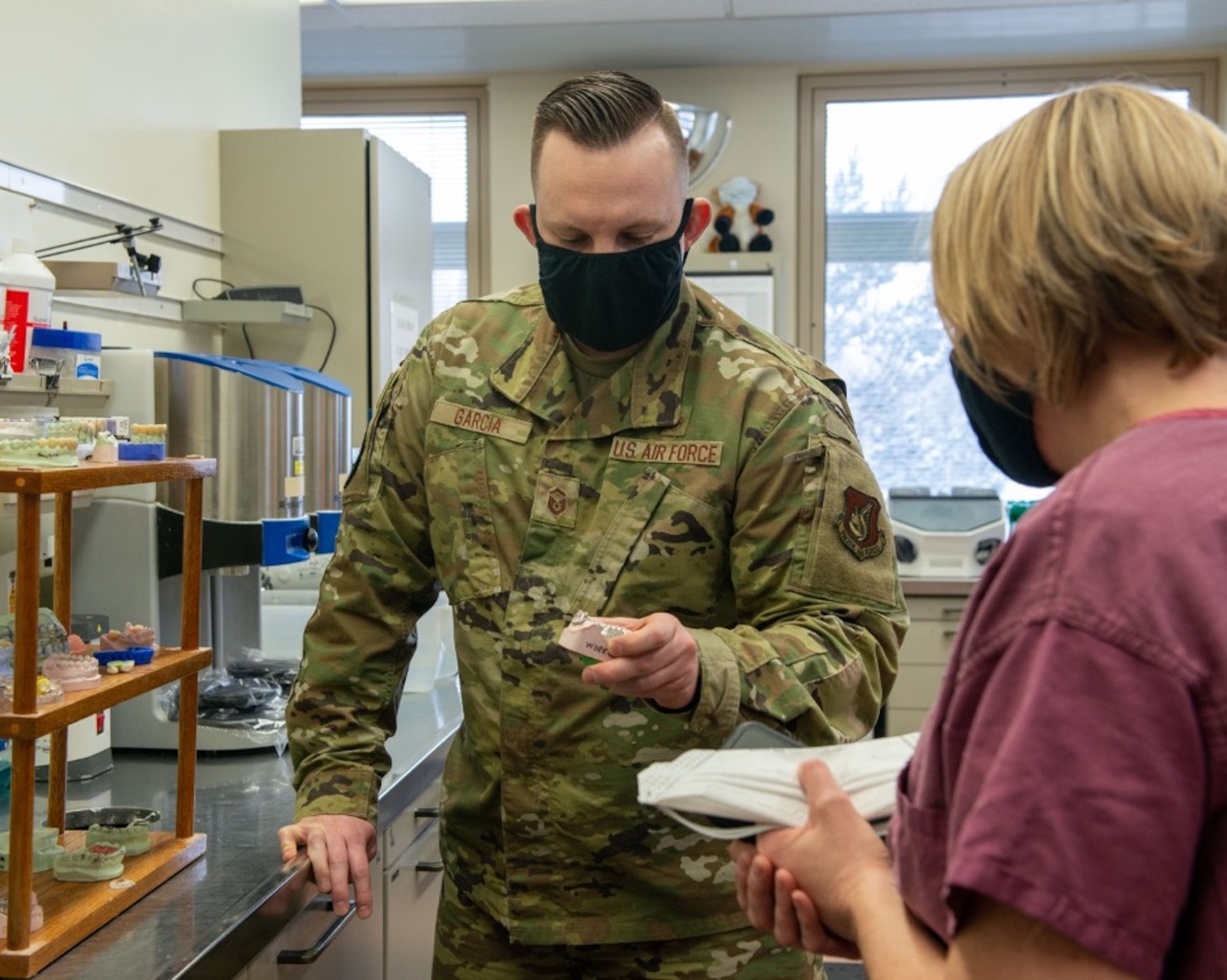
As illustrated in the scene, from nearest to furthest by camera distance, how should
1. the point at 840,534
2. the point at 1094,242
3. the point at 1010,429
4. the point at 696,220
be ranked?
the point at 1094,242 < the point at 1010,429 < the point at 840,534 < the point at 696,220

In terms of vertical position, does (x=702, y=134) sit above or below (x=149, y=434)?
above

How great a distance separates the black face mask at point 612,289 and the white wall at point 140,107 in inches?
42.1

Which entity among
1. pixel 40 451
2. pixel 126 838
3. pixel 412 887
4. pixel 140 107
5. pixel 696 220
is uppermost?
pixel 140 107

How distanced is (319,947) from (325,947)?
0.02m

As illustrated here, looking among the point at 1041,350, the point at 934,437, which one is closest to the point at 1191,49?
the point at 934,437

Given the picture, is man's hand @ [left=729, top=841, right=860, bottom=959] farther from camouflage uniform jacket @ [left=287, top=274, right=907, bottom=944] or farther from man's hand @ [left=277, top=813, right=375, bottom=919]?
man's hand @ [left=277, top=813, right=375, bottom=919]

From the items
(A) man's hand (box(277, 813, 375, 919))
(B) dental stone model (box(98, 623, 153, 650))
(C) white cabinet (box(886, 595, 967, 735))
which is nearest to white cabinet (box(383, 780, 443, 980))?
(A) man's hand (box(277, 813, 375, 919))

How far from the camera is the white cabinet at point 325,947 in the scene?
144 cm

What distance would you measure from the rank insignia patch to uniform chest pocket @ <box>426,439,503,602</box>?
1.25 feet

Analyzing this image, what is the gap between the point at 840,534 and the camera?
139cm

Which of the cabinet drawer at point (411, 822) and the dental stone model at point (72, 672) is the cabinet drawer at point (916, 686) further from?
the dental stone model at point (72, 672)

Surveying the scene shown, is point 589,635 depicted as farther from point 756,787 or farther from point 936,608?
point 936,608

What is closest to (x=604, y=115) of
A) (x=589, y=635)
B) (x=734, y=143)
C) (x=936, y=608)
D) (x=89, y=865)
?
(x=589, y=635)

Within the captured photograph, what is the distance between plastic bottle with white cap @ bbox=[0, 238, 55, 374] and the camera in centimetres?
175
